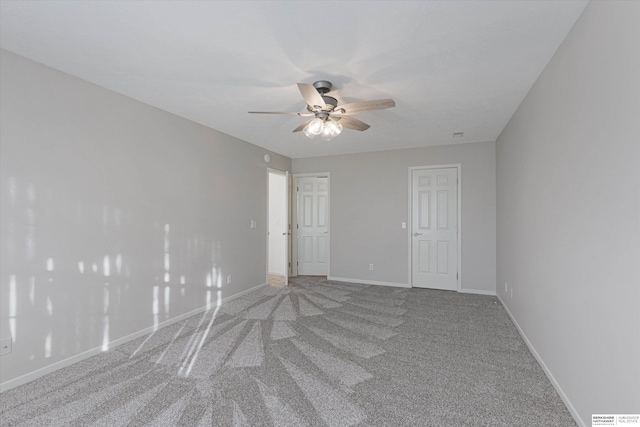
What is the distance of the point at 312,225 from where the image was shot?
6418 millimetres

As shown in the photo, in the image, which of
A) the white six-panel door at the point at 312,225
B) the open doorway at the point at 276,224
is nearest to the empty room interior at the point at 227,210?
the white six-panel door at the point at 312,225

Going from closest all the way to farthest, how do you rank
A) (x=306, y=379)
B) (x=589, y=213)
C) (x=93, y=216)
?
(x=589, y=213)
(x=306, y=379)
(x=93, y=216)

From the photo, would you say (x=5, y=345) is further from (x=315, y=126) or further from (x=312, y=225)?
(x=312, y=225)

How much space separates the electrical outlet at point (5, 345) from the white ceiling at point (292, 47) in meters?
2.15

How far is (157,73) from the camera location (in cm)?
261

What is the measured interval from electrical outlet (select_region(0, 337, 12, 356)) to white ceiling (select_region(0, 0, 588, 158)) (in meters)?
2.15

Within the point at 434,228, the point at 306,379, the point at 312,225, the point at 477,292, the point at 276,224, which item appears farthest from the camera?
the point at 276,224

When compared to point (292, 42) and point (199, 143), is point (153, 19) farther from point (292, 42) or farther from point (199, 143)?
point (199, 143)

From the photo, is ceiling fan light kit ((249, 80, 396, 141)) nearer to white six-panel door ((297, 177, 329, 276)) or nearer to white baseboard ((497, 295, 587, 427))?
white baseboard ((497, 295, 587, 427))

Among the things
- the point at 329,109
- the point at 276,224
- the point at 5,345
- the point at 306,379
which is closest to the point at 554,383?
the point at 306,379

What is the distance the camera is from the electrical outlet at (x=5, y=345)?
87.2 inches

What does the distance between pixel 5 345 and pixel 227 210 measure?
2.70 m

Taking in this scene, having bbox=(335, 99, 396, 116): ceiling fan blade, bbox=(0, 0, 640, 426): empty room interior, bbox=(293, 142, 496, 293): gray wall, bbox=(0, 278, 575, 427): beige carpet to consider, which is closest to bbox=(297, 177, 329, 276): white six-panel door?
bbox=(293, 142, 496, 293): gray wall

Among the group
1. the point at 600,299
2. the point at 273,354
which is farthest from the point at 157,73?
the point at 600,299
